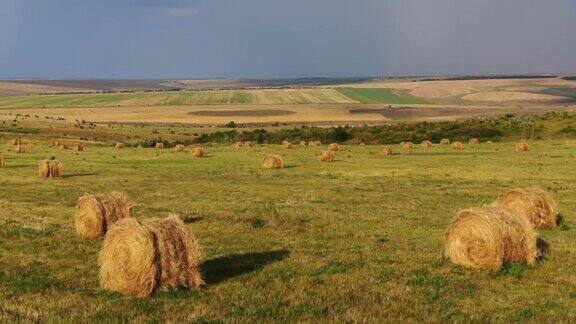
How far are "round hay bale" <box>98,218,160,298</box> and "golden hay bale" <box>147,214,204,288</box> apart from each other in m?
0.18

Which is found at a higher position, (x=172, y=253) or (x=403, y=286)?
(x=172, y=253)

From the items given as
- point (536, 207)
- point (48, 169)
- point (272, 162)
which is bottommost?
point (272, 162)

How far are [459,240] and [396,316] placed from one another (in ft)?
16.2

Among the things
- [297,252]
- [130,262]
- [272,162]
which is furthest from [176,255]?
[272,162]

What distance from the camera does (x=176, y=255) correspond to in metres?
13.8

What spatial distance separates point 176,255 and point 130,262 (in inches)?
40.6

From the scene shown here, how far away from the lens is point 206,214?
2417cm

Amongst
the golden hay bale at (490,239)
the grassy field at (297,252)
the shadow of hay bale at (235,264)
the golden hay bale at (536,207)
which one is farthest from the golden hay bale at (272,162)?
the golden hay bale at (490,239)

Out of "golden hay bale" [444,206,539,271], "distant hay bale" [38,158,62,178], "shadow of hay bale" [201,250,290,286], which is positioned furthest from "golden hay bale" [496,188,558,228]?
"distant hay bale" [38,158,62,178]

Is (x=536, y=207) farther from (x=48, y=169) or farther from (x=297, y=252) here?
(x=48, y=169)

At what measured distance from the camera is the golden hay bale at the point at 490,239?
15.5 m

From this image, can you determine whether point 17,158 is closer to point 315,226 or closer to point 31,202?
point 31,202

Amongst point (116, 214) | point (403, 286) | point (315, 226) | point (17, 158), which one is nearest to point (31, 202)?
point (116, 214)

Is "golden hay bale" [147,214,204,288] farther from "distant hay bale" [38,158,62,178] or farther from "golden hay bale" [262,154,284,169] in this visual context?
"golden hay bale" [262,154,284,169]
